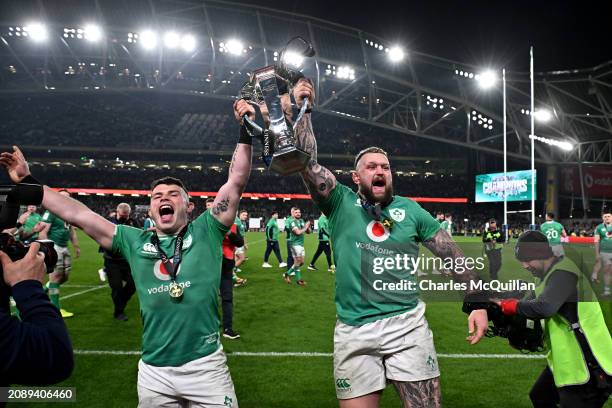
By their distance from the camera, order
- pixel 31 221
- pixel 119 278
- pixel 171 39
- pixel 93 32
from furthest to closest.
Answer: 1. pixel 171 39
2. pixel 93 32
3. pixel 31 221
4. pixel 119 278

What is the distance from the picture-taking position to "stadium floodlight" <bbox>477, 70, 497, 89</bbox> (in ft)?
118

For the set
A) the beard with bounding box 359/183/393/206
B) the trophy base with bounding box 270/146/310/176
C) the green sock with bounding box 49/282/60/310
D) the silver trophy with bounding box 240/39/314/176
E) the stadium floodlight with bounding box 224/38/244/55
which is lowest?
the green sock with bounding box 49/282/60/310

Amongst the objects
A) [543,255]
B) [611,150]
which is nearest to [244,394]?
[543,255]

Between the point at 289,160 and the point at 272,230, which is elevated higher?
the point at 289,160

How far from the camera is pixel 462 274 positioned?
3.18 m

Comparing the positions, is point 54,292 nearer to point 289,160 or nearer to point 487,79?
point 289,160

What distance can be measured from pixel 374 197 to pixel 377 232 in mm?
272

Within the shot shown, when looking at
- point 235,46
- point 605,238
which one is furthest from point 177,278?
point 235,46

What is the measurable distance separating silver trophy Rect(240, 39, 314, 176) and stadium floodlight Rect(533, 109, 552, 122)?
4131 cm

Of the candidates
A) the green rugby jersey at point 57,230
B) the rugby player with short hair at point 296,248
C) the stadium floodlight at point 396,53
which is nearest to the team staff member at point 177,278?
the green rugby jersey at point 57,230

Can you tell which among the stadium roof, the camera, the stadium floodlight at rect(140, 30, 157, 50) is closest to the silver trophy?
the camera

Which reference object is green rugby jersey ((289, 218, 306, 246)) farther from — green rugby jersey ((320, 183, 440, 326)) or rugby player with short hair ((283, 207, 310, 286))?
green rugby jersey ((320, 183, 440, 326))

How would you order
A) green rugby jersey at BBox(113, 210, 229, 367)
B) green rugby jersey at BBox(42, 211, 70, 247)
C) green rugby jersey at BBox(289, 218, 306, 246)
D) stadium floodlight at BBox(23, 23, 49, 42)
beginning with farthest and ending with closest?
1. stadium floodlight at BBox(23, 23, 49, 42)
2. green rugby jersey at BBox(289, 218, 306, 246)
3. green rugby jersey at BBox(42, 211, 70, 247)
4. green rugby jersey at BBox(113, 210, 229, 367)

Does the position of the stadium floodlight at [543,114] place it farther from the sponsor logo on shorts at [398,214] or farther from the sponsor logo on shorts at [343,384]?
the sponsor logo on shorts at [343,384]
